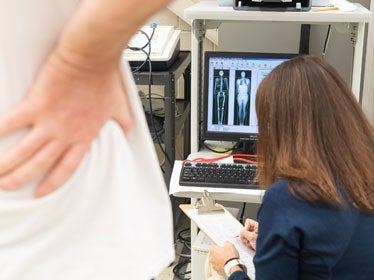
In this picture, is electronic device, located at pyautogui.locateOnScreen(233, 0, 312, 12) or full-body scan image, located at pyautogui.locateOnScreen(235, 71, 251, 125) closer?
electronic device, located at pyautogui.locateOnScreen(233, 0, 312, 12)

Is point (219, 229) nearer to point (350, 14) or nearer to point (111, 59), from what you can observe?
point (350, 14)

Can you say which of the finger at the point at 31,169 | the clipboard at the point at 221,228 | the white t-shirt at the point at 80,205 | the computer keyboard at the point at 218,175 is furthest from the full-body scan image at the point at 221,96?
the finger at the point at 31,169

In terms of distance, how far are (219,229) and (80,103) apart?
4.52 feet

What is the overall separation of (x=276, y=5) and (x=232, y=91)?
396 millimetres

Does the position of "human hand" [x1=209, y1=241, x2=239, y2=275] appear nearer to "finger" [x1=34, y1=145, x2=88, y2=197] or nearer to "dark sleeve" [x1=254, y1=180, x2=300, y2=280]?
"dark sleeve" [x1=254, y1=180, x2=300, y2=280]

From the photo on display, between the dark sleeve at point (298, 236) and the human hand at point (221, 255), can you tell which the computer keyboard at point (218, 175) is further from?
the dark sleeve at point (298, 236)

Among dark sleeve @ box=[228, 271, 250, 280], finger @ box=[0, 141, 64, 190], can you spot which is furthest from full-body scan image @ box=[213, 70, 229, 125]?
finger @ box=[0, 141, 64, 190]

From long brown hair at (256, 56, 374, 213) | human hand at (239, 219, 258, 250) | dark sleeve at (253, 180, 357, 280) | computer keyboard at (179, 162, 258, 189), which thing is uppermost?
long brown hair at (256, 56, 374, 213)

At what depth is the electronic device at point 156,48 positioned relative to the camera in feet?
7.52

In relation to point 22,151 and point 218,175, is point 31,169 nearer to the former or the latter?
point 22,151

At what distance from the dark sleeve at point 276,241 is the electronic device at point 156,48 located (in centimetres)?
112

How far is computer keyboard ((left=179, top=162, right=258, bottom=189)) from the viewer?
5.92ft

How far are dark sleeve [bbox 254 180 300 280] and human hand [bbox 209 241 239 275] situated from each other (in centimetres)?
26

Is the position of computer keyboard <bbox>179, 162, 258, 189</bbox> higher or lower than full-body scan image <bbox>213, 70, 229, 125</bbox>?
lower
